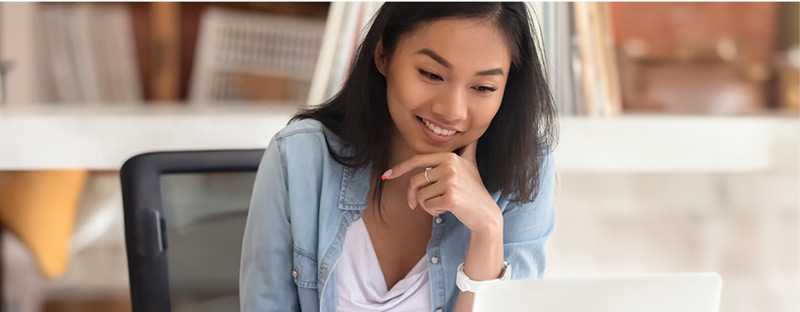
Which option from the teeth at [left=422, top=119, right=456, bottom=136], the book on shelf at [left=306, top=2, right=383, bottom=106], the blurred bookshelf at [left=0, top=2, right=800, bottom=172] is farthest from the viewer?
the blurred bookshelf at [left=0, top=2, right=800, bottom=172]

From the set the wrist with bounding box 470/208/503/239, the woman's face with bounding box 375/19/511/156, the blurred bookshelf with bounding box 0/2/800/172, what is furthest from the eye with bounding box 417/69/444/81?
the blurred bookshelf with bounding box 0/2/800/172

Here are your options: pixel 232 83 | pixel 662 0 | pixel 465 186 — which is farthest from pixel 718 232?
pixel 465 186

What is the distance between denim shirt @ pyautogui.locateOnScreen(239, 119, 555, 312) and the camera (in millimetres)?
705

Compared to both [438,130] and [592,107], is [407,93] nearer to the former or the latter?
[438,130]

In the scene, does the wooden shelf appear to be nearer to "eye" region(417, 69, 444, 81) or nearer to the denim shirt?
the denim shirt

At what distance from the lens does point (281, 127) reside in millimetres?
1113

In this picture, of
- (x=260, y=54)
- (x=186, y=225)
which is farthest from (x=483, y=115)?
(x=260, y=54)

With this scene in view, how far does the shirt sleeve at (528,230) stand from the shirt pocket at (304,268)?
177mm

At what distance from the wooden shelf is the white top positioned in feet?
1.35

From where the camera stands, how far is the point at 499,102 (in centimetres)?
60

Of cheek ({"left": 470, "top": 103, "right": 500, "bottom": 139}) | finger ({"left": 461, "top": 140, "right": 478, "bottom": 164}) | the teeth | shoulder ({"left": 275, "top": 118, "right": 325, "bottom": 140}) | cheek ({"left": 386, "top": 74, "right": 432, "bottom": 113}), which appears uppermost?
cheek ({"left": 386, "top": 74, "right": 432, "bottom": 113})

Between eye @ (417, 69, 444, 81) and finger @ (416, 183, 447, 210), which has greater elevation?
eye @ (417, 69, 444, 81)

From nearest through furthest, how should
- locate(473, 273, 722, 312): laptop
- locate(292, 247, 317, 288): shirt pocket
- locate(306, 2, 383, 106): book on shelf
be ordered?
locate(473, 273, 722, 312): laptop
locate(292, 247, 317, 288): shirt pocket
locate(306, 2, 383, 106): book on shelf

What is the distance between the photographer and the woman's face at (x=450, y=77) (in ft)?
1.88
